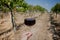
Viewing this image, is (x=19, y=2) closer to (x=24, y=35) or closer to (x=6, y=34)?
(x=6, y=34)

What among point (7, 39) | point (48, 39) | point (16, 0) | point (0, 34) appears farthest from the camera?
point (48, 39)

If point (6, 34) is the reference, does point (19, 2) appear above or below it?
above

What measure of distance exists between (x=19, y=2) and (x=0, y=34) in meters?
6.98

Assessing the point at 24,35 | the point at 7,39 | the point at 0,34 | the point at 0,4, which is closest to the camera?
the point at 24,35

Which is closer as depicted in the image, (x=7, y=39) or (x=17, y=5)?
(x=7, y=39)

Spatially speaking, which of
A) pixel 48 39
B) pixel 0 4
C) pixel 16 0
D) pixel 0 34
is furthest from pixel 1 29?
pixel 48 39

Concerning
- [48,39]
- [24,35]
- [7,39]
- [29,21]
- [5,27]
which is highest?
[29,21]

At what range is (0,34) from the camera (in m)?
12.2

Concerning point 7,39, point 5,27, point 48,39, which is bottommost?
point 48,39

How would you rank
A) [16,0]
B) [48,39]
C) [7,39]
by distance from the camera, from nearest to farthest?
1. [7,39]
2. [16,0]
3. [48,39]

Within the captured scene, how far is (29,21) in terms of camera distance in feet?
19.8

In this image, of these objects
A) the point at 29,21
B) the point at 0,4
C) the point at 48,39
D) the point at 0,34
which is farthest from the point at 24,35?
the point at 48,39

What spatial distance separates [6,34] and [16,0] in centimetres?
589

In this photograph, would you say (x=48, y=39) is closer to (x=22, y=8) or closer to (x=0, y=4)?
(x=22, y=8)
